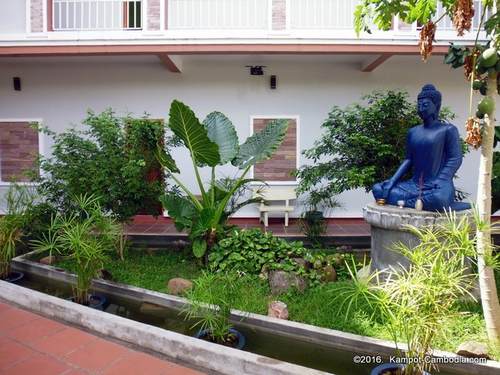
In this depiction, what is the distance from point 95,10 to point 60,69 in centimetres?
160

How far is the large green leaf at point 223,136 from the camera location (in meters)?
5.04

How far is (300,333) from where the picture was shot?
11.2 feet

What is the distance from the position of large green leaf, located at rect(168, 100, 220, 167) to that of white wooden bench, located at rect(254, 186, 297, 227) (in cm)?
288

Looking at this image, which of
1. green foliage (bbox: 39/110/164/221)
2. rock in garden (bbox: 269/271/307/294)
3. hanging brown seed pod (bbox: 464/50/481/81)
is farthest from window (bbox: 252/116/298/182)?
hanging brown seed pod (bbox: 464/50/481/81)

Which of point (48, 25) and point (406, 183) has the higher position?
point (48, 25)

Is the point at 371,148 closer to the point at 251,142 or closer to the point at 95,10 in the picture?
the point at 251,142

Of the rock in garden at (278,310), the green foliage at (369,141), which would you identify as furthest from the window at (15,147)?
the rock in garden at (278,310)

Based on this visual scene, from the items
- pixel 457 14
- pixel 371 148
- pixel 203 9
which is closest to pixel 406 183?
pixel 371 148

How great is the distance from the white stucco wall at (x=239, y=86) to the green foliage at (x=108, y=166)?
2.75m

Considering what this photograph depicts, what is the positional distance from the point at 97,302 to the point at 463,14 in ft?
14.9

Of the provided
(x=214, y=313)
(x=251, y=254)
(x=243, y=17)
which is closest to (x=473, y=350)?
Result: (x=214, y=313)

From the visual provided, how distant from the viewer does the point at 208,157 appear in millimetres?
4855

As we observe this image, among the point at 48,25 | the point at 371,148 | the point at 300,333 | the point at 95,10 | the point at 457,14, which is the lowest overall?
the point at 300,333

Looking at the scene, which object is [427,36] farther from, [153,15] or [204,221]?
[153,15]
